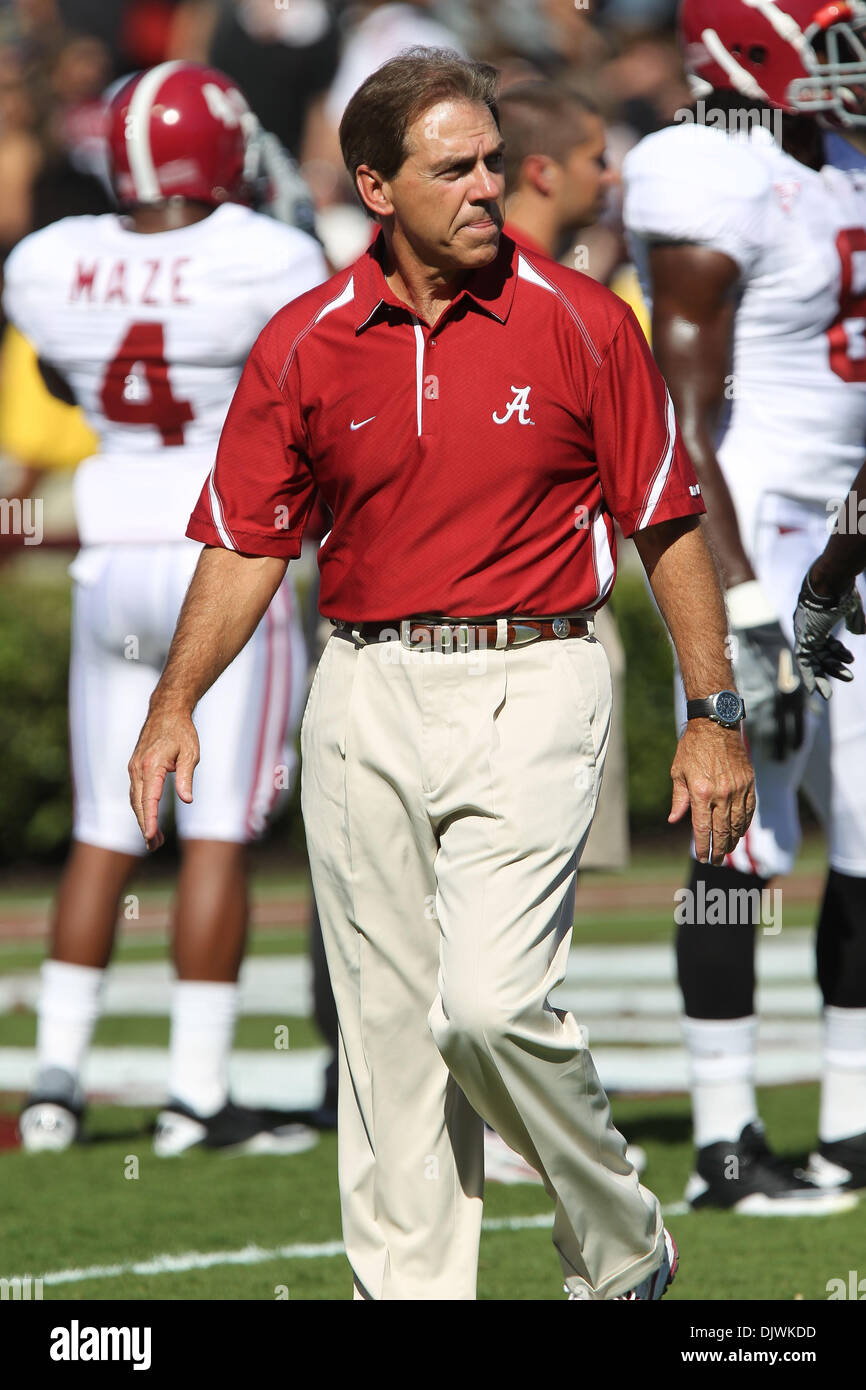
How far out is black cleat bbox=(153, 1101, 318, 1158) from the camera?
5898 millimetres

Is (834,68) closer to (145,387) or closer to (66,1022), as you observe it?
(145,387)

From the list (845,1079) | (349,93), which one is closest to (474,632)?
(845,1079)

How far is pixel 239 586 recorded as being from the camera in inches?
154

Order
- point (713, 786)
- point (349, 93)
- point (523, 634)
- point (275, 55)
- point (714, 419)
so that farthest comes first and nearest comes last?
point (275, 55)
point (349, 93)
point (714, 419)
point (523, 634)
point (713, 786)

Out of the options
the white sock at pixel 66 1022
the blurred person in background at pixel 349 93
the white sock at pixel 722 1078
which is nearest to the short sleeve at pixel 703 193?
the white sock at pixel 722 1078

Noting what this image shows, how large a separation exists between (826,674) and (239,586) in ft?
4.52

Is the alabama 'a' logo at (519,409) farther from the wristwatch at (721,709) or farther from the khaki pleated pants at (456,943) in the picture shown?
the wristwatch at (721,709)

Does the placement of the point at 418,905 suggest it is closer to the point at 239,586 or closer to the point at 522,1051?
the point at 522,1051

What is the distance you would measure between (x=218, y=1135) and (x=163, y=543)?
1.65 meters

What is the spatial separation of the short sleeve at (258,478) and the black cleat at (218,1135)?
2483mm

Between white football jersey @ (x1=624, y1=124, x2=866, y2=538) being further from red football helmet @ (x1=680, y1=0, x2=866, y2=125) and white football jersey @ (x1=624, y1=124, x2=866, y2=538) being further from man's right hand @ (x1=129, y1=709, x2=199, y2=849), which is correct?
man's right hand @ (x1=129, y1=709, x2=199, y2=849)

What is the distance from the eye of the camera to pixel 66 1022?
6.02 meters

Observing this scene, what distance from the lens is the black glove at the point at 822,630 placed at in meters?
4.48

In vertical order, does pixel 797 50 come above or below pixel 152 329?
above
